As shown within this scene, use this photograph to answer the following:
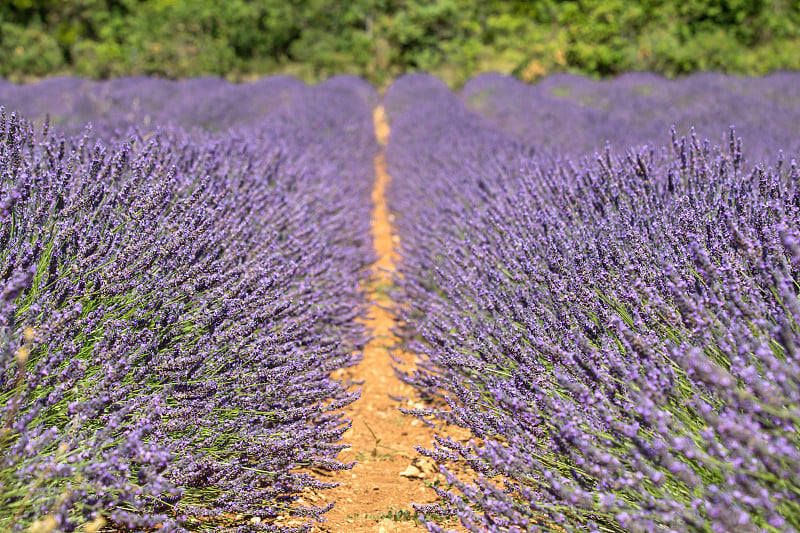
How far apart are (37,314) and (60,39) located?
2343 centimetres

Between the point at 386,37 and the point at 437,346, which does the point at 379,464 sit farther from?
the point at 386,37

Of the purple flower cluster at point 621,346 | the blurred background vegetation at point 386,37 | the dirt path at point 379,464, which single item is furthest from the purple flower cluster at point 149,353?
the blurred background vegetation at point 386,37

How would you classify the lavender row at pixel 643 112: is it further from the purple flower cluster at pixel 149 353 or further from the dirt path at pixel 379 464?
the purple flower cluster at pixel 149 353

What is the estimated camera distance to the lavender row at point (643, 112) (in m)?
5.02

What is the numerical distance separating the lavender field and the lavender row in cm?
180

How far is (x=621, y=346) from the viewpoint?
1767 mm

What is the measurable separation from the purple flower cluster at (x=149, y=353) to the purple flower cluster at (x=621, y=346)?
0.55 meters

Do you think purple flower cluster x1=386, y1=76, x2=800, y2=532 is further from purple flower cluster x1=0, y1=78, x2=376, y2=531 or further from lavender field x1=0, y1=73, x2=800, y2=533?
purple flower cluster x1=0, y1=78, x2=376, y2=531

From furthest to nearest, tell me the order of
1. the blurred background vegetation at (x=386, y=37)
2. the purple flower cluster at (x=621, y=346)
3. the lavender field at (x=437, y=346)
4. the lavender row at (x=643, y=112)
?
the blurred background vegetation at (x=386, y=37)
the lavender row at (x=643, y=112)
the lavender field at (x=437, y=346)
the purple flower cluster at (x=621, y=346)

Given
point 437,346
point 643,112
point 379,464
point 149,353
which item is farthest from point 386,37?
point 149,353

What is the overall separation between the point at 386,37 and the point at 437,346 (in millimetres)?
20467

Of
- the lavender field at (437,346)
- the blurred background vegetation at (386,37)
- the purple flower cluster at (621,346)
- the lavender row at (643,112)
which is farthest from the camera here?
the blurred background vegetation at (386,37)

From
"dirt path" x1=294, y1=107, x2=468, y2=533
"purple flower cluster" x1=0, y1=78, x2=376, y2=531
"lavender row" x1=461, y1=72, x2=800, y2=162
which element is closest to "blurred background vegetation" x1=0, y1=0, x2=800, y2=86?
"lavender row" x1=461, y1=72, x2=800, y2=162

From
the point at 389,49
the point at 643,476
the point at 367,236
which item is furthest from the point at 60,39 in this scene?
the point at 643,476
